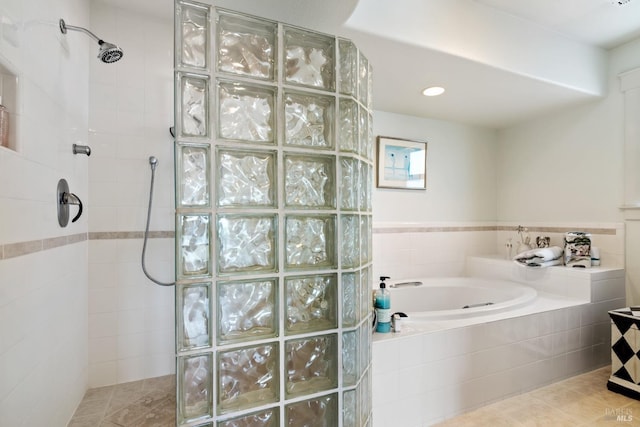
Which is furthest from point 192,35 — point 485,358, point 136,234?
point 485,358

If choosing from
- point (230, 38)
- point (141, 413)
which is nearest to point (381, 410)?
point (141, 413)

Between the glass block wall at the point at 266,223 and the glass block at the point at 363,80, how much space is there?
4cm

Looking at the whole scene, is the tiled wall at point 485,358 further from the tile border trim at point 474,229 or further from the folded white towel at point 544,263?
the tile border trim at point 474,229

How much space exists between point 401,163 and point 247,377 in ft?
8.14

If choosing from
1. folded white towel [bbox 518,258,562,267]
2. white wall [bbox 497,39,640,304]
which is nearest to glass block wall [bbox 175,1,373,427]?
folded white towel [bbox 518,258,562,267]

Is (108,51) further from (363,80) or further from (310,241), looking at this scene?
(310,241)

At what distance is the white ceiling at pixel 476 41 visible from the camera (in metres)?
1.66

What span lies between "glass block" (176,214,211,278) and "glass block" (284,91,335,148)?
394 millimetres

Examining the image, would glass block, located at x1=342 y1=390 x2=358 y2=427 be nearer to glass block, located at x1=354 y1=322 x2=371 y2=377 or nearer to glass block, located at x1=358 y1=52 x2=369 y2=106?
glass block, located at x1=354 y1=322 x2=371 y2=377

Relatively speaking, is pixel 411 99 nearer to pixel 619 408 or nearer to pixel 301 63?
pixel 301 63

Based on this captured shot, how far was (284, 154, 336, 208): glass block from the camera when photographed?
41.7 inches

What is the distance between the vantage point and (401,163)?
3006 mm

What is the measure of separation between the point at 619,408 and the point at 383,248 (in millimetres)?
1812

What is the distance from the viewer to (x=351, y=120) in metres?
1.18
